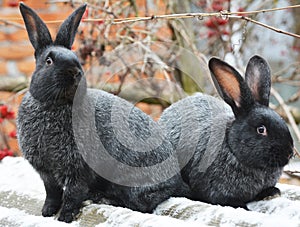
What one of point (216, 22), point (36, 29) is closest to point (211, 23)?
point (216, 22)

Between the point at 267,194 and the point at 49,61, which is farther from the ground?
the point at 49,61

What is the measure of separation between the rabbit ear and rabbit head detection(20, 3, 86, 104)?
8.5 inches

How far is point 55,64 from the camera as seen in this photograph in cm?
74

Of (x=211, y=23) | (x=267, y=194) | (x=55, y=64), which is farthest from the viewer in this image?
(x=211, y=23)

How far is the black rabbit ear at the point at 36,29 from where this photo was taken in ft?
2.58

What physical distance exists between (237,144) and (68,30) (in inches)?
12.8

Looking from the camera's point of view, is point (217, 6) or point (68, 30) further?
point (217, 6)

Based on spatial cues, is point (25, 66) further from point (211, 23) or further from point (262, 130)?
point (262, 130)

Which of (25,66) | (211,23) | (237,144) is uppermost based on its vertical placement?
(211,23)

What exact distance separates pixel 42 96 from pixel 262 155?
0.35 metres

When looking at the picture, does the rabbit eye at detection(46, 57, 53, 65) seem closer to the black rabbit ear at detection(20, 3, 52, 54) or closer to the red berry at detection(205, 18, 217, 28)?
the black rabbit ear at detection(20, 3, 52, 54)

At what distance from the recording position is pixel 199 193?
2.84 feet

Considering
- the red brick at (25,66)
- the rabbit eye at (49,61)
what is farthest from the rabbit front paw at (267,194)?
the red brick at (25,66)

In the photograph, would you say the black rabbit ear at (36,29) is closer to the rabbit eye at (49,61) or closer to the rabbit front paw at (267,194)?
the rabbit eye at (49,61)
